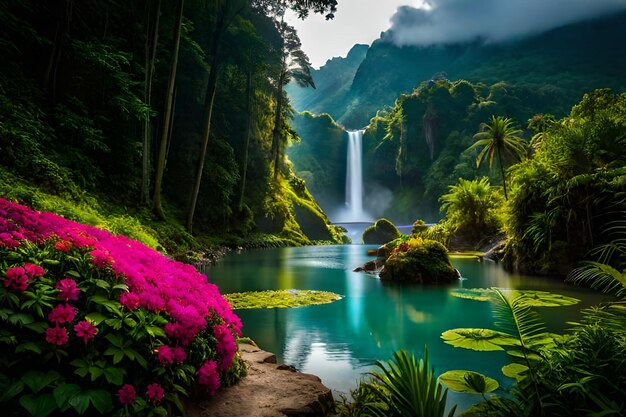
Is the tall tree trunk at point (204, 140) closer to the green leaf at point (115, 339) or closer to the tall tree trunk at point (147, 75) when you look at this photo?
the tall tree trunk at point (147, 75)

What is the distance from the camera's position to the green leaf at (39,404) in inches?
82.6

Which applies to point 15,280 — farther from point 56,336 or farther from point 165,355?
point 165,355

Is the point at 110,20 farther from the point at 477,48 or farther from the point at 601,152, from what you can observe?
the point at 477,48

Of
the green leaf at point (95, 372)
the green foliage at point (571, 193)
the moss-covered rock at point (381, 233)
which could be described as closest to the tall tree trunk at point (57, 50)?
the green leaf at point (95, 372)

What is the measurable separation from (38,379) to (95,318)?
1.46 ft

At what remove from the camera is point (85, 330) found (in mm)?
2416

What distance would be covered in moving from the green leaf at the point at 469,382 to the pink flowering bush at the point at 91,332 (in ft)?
6.57

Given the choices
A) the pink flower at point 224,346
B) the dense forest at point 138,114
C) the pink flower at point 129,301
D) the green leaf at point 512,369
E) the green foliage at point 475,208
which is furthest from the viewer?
the green foliage at point 475,208

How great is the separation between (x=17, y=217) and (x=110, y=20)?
652 inches

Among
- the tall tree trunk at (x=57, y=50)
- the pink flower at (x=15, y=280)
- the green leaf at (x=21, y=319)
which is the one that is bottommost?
the green leaf at (x=21, y=319)

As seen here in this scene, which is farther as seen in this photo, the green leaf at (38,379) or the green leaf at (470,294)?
the green leaf at (470,294)

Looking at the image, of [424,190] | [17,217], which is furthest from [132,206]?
[424,190]

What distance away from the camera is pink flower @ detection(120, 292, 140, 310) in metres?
2.81

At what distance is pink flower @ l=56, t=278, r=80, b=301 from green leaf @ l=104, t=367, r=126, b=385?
22.2 inches
